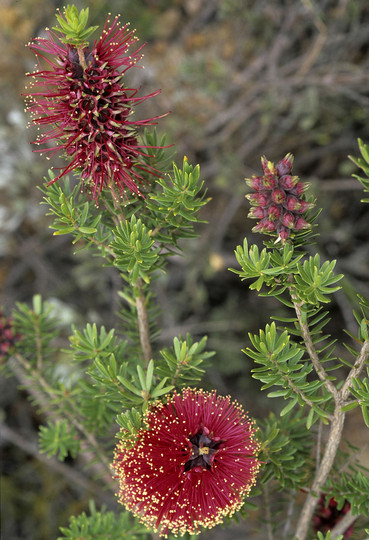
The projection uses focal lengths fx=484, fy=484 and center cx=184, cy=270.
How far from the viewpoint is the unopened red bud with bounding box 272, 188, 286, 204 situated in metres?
0.63

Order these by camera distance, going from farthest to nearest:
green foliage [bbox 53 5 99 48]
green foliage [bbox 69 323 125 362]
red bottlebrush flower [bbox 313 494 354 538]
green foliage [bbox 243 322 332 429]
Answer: red bottlebrush flower [bbox 313 494 354 538] < green foliage [bbox 69 323 125 362] < green foliage [bbox 243 322 332 429] < green foliage [bbox 53 5 99 48]

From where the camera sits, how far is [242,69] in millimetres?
2449

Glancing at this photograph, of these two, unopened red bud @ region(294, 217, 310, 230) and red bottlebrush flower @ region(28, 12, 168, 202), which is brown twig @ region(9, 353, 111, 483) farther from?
unopened red bud @ region(294, 217, 310, 230)

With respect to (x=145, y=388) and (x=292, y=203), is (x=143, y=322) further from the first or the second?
(x=292, y=203)

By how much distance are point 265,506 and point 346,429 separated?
1201 millimetres

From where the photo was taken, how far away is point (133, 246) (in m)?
0.68

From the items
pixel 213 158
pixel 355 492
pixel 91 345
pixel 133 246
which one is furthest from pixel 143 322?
pixel 213 158

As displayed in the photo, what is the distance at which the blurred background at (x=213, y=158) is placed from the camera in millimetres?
1979

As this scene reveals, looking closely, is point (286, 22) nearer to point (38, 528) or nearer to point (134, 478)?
point (134, 478)

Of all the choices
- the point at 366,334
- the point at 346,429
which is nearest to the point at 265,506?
the point at 366,334

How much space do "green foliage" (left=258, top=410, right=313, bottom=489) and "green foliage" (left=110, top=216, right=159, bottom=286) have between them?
33cm

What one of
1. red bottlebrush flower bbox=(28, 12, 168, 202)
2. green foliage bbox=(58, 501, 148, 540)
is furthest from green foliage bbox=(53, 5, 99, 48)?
green foliage bbox=(58, 501, 148, 540)

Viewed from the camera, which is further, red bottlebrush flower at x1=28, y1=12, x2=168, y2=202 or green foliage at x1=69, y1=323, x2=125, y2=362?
green foliage at x1=69, y1=323, x2=125, y2=362

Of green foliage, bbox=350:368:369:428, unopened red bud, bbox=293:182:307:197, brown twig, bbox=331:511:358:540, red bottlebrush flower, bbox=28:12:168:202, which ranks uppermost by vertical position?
red bottlebrush flower, bbox=28:12:168:202
